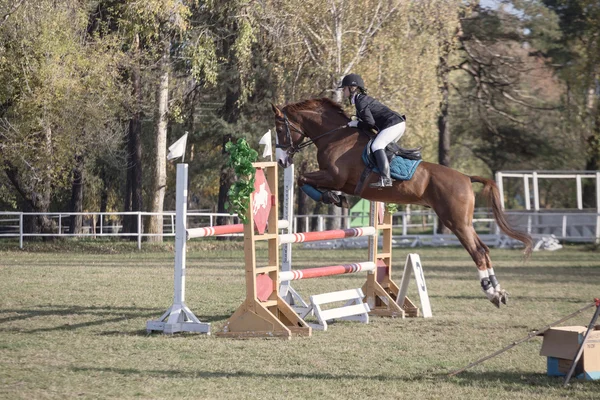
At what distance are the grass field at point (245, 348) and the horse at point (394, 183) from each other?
1159 mm

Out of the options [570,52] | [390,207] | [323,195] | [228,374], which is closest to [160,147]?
[390,207]

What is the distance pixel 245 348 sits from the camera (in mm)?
8039

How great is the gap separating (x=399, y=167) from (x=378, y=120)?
571mm

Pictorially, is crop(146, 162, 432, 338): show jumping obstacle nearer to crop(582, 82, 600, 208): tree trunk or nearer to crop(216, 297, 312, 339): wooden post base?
crop(216, 297, 312, 339): wooden post base

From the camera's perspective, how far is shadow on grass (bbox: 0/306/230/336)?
9.05 meters

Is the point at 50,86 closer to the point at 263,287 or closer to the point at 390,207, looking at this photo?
the point at 390,207

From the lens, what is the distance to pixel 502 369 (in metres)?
7.18

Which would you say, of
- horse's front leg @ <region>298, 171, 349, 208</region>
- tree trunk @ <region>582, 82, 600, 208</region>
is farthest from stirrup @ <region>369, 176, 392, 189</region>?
tree trunk @ <region>582, 82, 600, 208</region>

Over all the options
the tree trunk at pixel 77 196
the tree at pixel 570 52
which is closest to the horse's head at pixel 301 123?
the tree at pixel 570 52

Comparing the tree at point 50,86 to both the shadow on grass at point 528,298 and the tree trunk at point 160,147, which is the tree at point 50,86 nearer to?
the tree trunk at point 160,147

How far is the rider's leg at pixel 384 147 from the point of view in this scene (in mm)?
8617

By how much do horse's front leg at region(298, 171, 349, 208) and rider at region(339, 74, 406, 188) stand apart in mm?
504

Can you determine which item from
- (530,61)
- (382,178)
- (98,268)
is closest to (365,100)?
(382,178)

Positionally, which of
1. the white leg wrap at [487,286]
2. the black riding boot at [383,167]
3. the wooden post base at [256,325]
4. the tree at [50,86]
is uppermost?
the tree at [50,86]
